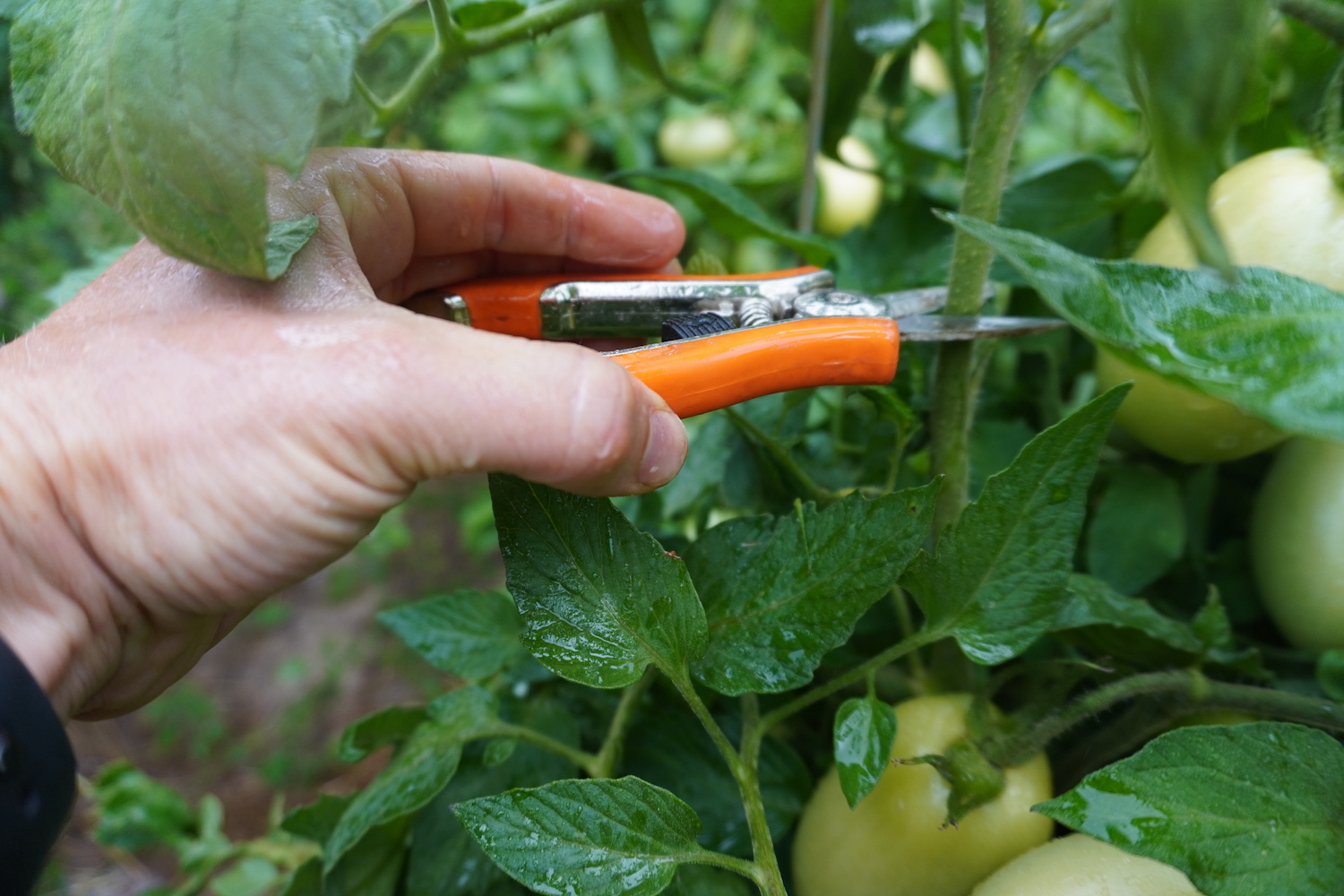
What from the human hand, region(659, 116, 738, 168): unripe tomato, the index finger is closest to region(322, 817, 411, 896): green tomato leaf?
the human hand

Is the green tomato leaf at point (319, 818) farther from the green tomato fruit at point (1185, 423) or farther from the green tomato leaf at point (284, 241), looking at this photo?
the green tomato fruit at point (1185, 423)

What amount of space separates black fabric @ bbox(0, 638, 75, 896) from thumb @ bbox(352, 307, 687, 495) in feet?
0.35

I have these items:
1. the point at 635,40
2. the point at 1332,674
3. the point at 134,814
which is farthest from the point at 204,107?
the point at 134,814

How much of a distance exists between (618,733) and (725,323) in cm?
15

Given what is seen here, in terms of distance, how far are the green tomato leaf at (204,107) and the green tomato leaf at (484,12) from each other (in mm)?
148

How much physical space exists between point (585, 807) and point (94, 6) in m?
0.23

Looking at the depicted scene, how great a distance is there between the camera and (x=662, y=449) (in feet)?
0.81

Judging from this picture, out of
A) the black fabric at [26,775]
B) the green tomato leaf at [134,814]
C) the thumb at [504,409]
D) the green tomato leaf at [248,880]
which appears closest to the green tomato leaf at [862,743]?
the thumb at [504,409]

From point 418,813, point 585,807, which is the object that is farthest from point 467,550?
point 585,807

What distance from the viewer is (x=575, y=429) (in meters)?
0.22

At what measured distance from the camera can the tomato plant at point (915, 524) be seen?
19 cm

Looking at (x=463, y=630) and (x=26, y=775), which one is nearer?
(x=26, y=775)

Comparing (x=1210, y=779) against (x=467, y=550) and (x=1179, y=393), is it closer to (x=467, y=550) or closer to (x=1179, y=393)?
(x=1179, y=393)

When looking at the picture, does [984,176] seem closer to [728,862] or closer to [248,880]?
[728,862]
